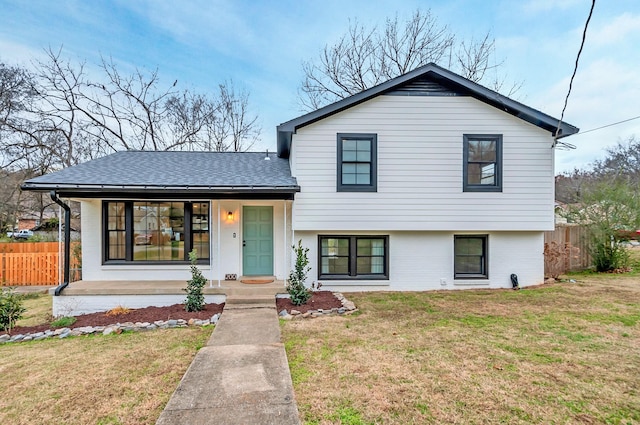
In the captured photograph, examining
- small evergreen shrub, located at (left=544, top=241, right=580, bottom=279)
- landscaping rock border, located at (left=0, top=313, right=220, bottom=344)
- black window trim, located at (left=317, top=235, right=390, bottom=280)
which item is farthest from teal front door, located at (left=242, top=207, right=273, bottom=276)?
small evergreen shrub, located at (left=544, top=241, right=580, bottom=279)

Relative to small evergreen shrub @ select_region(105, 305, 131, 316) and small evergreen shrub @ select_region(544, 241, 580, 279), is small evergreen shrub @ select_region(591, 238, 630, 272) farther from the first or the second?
small evergreen shrub @ select_region(105, 305, 131, 316)

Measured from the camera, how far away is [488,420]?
277 cm

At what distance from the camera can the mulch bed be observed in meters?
5.92

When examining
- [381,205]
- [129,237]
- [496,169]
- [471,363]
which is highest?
[496,169]

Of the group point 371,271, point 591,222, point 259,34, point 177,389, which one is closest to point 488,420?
point 177,389

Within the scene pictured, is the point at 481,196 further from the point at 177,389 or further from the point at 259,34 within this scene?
the point at 259,34

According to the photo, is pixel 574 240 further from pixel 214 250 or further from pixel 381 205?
pixel 214 250

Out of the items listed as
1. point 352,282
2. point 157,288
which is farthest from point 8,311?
point 352,282

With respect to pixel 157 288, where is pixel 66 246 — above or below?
above

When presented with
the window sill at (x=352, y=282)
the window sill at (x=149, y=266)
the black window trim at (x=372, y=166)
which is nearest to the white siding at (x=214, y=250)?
the window sill at (x=149, y=266)

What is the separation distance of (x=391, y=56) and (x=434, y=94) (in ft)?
35.3

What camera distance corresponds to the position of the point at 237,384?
3.30 meters

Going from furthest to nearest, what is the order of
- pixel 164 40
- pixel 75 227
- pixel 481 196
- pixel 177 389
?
pixel 75 227, pixel 164 40, pixel 481 196, pixel 177 389

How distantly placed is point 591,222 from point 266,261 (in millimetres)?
10856
